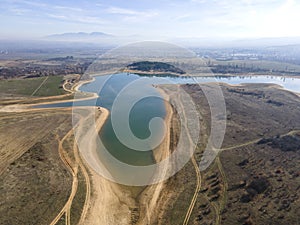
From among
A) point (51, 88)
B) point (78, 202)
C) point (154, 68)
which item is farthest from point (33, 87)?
point (78, 202)

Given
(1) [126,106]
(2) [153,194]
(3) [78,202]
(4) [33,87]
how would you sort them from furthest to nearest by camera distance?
(4) [33,87] → (1) [126,106] → (2) [153,194] → (3) [78,202]

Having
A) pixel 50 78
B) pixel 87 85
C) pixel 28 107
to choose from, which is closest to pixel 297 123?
pixel 28 107

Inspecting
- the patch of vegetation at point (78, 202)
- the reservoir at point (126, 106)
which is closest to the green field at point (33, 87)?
the reservoir at point (126, 106)

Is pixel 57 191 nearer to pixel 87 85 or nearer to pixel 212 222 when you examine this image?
pixel 212 222

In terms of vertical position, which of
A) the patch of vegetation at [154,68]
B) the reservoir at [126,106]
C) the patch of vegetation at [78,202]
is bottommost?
the reservoir at [126,106]

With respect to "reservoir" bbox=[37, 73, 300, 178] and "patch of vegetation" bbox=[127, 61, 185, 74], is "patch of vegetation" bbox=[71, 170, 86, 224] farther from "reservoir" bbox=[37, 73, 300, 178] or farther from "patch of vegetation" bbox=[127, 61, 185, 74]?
"patch of vegetation" bbox=[127, 61, 185, 74]

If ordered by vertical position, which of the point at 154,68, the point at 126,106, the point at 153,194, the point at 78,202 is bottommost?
the point at 126,106

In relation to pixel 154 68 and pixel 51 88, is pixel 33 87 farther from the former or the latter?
pixel 154 68

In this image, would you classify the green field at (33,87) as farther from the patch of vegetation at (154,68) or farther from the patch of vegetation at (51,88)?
the patch of vegetation at (154,68)

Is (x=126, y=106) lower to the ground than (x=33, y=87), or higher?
lower
